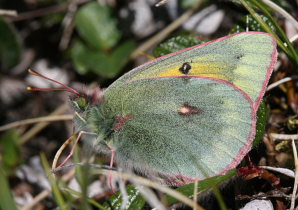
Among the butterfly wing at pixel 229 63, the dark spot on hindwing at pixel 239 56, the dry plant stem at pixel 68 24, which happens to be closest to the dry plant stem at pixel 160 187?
the butterfly wing at pixel 229 63

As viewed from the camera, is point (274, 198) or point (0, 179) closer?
point (0, 179)

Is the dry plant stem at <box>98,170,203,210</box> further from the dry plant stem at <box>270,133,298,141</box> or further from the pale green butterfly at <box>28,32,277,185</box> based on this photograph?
the dry plant stem at <box>270,133,298,141</box>

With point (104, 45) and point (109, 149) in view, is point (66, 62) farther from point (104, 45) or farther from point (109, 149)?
point (109, 149)

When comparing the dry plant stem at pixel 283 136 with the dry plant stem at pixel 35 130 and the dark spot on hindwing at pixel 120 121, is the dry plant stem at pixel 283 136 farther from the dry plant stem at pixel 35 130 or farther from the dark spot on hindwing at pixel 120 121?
the dry plant stem at pixel 35 130

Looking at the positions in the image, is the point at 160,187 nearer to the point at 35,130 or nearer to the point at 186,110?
the point at 186,110

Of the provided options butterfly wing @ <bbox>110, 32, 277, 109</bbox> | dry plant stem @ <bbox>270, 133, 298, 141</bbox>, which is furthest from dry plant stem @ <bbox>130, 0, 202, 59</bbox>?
dry plant stem @ <bbox>270, 133, 298, 141</bbox>

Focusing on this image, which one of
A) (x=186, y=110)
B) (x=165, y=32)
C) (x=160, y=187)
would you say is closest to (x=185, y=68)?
(x=186, y=110)

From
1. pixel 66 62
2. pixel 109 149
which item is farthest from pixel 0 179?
pixel 66 62

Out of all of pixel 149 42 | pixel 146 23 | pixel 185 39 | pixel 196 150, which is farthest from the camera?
pixel 146 23
